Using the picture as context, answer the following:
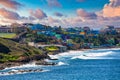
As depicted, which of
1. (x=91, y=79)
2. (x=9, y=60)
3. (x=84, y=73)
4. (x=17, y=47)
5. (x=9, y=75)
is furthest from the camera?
(x=17, y=47)

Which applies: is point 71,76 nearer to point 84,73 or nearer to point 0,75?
point 84,73

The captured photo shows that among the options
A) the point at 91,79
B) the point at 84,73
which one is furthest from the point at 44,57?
the point at 91,79

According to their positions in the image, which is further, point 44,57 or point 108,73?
point 44,57

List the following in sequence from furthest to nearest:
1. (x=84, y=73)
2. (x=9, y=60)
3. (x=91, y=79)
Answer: (x=9, y=60) < (x=84, y=73) < (x=91, y=79)

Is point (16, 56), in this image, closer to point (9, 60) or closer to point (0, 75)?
point (9, 60)

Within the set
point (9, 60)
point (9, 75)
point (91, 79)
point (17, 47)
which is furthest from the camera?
point (17, 47)

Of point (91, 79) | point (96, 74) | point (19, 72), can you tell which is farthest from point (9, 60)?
point (91, 79)

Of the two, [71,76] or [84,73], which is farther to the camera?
[84,73]

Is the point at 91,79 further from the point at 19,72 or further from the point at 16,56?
the point at 16,56

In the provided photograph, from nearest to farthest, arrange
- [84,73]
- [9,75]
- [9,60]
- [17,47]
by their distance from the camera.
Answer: [9,75] < [84,73] < [9,60] < [17,47]
